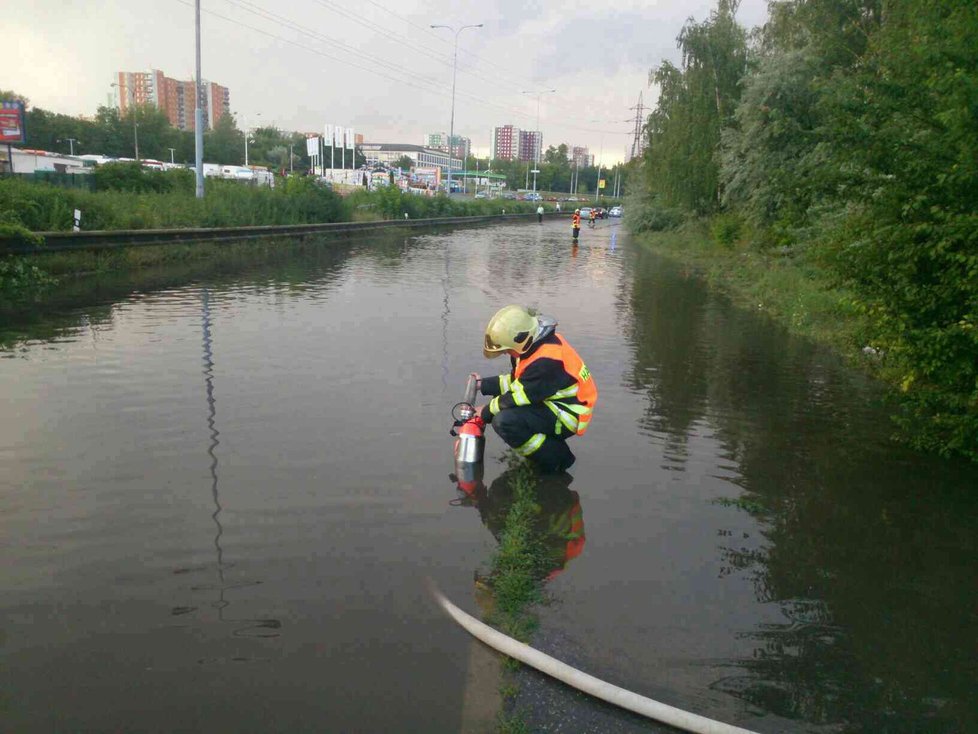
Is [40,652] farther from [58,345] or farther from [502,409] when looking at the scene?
[58,345]

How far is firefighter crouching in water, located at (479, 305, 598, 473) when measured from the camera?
580 centimetres

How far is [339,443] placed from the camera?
681 cm

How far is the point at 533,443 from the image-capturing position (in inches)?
239

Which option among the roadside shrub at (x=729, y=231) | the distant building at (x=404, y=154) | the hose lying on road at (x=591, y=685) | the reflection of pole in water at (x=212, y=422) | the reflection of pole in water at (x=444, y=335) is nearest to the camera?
the hose lying on road at (x=591, y=685)

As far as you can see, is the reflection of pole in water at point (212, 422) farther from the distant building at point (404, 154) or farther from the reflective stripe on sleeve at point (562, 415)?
the distant building at point (404, 154)

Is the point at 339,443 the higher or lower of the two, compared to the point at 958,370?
lower

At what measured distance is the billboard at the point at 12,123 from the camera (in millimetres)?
38875

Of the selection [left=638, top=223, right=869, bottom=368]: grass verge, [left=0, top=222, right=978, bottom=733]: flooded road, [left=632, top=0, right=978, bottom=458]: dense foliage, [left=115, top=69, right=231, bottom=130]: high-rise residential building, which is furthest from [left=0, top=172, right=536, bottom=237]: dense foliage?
[left=115, top=69, right=231, bottom=130]: high-rise residential building

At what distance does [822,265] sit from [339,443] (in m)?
4.78

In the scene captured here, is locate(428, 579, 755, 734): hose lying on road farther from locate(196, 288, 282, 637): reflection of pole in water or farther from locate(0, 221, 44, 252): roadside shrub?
locate(0, 221, 44, 252): roadside shrub

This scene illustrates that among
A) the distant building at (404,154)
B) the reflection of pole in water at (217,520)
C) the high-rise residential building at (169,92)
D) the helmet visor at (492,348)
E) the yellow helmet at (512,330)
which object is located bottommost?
the reflection of pole in water at (217,520)

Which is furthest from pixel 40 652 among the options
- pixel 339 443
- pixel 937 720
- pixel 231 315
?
pixel 231 315

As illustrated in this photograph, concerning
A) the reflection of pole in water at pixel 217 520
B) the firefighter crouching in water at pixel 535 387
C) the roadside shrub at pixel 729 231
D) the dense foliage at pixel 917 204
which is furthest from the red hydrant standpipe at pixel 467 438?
the roadside shrub at pixel 729 231

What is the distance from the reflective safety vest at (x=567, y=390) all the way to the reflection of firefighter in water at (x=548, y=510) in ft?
1.60
